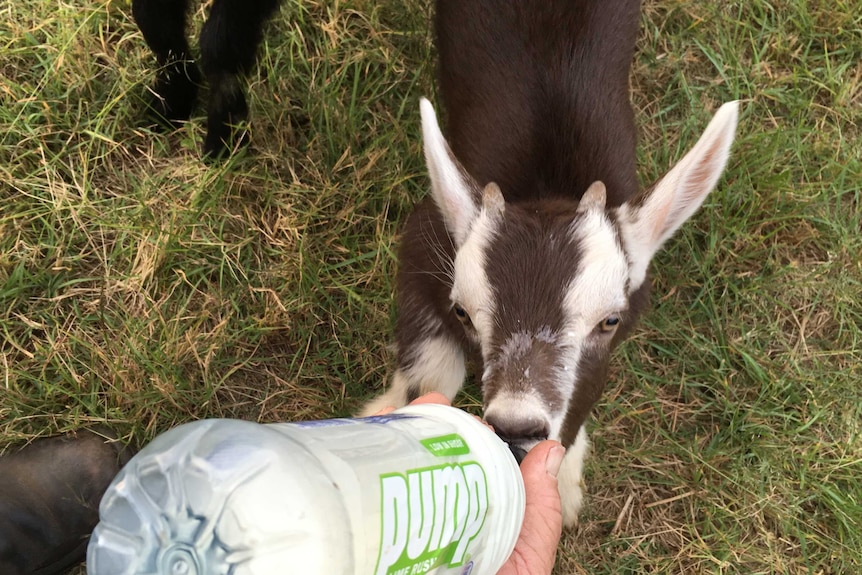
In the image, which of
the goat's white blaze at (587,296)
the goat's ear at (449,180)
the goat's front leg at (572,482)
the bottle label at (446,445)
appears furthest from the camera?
the goat's front leg at (572,482)

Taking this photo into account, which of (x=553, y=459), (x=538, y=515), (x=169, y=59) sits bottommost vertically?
(x=538, y=515)

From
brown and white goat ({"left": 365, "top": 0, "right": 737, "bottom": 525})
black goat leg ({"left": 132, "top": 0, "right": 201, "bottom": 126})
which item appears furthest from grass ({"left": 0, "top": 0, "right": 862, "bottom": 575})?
brown and white goat ({"left": 365, "top": 0, "right": 737, "bottom": 525})

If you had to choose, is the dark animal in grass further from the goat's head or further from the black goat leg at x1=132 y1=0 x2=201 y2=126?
the goat's head

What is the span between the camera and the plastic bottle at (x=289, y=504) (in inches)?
40.4

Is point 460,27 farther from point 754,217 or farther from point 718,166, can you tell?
point 754,217

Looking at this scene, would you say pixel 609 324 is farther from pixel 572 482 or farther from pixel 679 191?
pixel 572 482

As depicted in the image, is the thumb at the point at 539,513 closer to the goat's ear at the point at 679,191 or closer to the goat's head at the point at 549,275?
the goat's head at the point at 549,275

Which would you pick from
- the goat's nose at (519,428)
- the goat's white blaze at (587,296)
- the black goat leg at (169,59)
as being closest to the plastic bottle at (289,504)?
the goat's nose at (519,428)

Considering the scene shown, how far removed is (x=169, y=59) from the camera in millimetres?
2717

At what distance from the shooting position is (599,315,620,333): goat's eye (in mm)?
1971

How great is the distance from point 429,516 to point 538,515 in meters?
0.72

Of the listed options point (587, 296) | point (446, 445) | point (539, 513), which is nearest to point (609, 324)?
point (587, 296)

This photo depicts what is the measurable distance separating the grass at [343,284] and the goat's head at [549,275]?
94 cm

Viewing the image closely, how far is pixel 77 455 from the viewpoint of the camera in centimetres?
258
